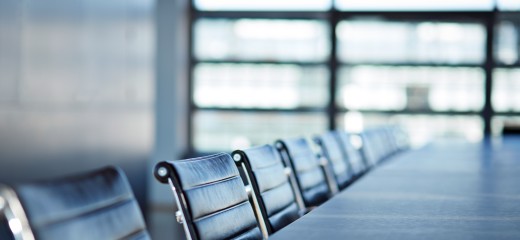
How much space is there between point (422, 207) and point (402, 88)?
6.48m

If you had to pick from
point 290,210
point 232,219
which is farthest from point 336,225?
point 290,210

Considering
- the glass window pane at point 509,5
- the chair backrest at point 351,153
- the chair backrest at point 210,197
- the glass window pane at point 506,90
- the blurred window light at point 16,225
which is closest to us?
the blurred window light at point 16,225

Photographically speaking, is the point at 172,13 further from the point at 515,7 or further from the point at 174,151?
the point at 515,7

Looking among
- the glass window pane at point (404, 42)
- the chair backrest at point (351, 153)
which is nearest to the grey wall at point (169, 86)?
the glass window pane at point (404, 42)

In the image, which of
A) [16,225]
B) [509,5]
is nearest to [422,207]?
[16,225]

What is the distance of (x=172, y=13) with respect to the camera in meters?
8.30

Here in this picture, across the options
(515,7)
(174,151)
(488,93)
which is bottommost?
(174,151)

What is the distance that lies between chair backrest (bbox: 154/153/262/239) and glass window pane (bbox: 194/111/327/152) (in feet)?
21.4

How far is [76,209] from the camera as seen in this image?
4.72 ft

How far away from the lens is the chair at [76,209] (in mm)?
1296

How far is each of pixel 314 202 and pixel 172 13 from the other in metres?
5.47

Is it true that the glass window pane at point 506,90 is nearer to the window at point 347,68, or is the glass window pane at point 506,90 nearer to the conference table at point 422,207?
the window at point 347,68

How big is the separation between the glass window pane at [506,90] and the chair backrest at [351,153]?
414 centimetres

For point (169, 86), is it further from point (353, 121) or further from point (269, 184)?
point (269, 184)
